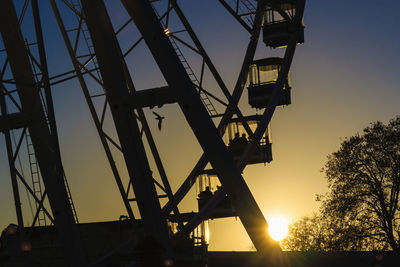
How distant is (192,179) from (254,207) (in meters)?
7.27

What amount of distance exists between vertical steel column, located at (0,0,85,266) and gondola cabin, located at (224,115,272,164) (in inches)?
259

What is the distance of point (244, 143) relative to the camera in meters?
23.6

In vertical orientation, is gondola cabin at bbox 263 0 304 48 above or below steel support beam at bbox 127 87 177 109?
above

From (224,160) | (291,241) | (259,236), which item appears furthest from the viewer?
(291,241)

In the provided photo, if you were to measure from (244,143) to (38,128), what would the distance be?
7.76 metres

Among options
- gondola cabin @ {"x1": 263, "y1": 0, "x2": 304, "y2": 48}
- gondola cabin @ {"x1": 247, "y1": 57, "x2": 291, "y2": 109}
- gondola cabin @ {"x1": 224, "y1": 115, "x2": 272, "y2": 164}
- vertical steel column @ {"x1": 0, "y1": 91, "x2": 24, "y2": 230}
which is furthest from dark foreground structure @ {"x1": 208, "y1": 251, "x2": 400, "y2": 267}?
vertical steel column @ {"x1": 0, "y1": 91, "x2": 24, "y2": 230}

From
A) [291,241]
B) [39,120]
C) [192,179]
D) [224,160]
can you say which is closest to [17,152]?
[39,120]

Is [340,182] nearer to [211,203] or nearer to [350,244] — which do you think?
[350,244]

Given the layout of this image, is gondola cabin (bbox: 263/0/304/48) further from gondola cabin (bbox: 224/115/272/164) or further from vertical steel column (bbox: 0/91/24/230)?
vertical steel column (bbox: 0/91/24/230)

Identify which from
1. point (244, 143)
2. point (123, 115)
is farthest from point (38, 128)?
point (244, 143)

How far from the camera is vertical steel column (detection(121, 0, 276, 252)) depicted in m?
15.9

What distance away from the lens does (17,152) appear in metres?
18.5

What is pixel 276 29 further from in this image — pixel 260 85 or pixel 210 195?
pixel 210 195

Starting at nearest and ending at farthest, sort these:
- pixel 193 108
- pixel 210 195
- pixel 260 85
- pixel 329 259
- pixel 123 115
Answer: pixel 193 108 < pixel 123 115 < pixel 260 85 < pixel 210 195 < pixel 329 259
